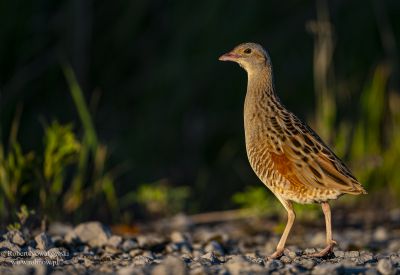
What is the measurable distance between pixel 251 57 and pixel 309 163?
1299 millimetres

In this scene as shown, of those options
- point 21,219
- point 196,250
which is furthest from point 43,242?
point 196,250

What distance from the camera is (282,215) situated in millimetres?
7945

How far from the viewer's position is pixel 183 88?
9711 mm

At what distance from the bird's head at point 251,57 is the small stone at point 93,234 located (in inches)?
66.7

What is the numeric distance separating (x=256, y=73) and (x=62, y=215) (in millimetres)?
2138

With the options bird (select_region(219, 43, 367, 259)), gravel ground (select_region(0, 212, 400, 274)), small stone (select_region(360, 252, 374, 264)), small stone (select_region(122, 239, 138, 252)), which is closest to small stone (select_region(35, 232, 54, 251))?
gravel ground (select_region(0, 212, 400, 274))

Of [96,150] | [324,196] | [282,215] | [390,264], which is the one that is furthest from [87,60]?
[390,264]

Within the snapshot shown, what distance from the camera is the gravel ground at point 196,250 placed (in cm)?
446

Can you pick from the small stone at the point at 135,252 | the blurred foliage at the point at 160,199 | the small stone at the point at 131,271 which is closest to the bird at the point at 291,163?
the small stone at the point at 135,252

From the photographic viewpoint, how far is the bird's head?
21.3ft

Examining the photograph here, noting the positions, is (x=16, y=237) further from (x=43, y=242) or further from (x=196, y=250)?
(x=196, y=250)

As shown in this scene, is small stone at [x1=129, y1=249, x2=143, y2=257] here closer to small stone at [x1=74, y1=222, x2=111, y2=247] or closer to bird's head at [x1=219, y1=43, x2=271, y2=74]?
small stone at [x1=74, y1=222, x2=111, y2=247]

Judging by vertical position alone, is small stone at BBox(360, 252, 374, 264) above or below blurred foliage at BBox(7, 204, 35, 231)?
below

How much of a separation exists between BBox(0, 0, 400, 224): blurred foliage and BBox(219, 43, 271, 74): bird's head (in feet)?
4.70
